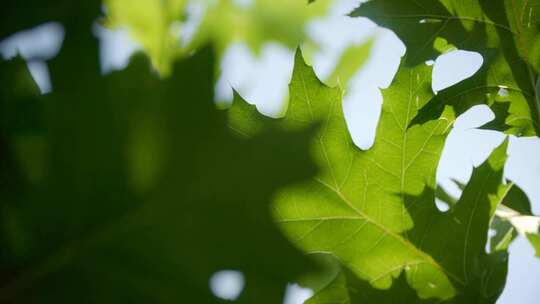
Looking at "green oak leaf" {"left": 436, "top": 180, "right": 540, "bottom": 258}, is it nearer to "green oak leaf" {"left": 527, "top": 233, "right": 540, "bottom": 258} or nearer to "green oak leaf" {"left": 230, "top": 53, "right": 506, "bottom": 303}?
"green oak leaf" {"left": 527, "top": 233, "right": 540, "bottom": 258}

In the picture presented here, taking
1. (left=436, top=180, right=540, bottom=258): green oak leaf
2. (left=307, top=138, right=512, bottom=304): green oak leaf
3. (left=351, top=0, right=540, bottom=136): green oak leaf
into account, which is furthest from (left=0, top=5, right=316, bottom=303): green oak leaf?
(left=436, top=180, right=540, bottom=258): green oak leaf

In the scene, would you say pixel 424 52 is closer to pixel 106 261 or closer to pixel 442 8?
pixel 442 8

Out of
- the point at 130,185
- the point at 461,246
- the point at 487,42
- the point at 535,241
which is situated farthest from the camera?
the point at 535,241

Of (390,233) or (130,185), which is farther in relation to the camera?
(390,233)

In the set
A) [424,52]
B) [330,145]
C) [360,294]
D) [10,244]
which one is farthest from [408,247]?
[10,244]

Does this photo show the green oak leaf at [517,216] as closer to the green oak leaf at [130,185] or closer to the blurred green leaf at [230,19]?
the blurred green leaf at [230,19]

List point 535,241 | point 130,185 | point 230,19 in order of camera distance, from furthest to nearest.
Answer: point 230,19 → point 535,241 → point 130,185

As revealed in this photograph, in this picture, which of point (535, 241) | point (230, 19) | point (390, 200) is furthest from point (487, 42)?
point (230, 19)

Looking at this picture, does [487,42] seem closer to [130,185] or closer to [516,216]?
[516,216]
